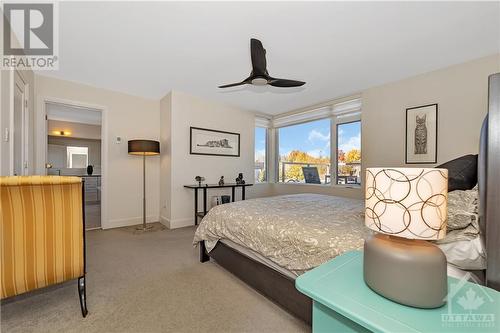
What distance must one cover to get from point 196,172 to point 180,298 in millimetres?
2591

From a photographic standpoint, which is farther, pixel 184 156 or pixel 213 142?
pixel 213 142

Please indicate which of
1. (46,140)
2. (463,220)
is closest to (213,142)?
(46,140)

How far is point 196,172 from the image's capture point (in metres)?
4.15

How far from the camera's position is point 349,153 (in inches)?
163

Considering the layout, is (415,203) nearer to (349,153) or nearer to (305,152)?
(349,153)

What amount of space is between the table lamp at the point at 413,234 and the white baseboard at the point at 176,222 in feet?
11.6

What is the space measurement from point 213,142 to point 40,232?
10.3 feet

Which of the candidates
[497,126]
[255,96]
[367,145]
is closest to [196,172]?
[255,96]

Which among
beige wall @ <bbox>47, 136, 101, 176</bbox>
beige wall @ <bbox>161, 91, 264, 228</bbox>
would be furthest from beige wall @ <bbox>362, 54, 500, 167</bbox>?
beige wall @ <bbox>47, 136, 101, 176</bbox>

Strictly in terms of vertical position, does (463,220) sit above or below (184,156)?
below

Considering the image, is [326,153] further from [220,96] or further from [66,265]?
[66,265]

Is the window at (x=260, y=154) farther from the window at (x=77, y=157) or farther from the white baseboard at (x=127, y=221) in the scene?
the window at (x=77, y=157)

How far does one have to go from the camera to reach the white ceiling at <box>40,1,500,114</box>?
186 centimetres

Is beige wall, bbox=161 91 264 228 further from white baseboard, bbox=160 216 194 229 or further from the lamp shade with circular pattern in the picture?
the lamp shade with circular pattern
